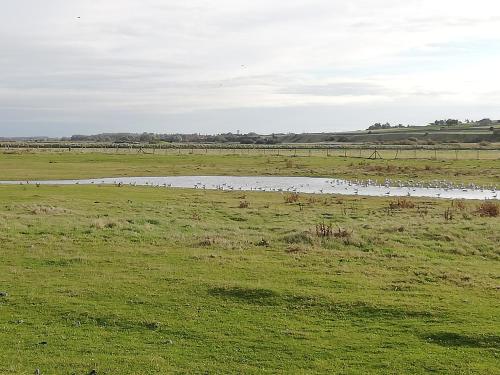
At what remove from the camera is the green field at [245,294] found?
12.2m

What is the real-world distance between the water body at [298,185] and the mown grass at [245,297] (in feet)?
77.9

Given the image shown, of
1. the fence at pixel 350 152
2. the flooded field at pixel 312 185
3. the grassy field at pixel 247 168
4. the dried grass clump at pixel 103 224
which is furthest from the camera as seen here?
the fence at pixel 350 152

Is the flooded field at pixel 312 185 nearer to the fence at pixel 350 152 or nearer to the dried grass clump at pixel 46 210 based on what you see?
the dried grass clump at pixel 46 210

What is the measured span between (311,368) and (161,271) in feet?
28.5

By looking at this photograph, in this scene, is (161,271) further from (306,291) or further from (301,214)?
(301,214)

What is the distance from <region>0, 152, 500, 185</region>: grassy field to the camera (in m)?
70.3

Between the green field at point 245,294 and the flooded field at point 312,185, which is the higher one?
the flooded field at point 312,185

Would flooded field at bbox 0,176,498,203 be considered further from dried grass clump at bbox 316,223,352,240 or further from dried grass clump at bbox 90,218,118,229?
dried grass clump at bbox 90,218,118,229

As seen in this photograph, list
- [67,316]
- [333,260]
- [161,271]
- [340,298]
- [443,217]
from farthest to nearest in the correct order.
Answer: [443,217]
[333,260]
[161,271]
[340,298]
[67,316]

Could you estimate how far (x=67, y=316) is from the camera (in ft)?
48.1

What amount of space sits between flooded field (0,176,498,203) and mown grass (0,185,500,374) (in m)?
24.2

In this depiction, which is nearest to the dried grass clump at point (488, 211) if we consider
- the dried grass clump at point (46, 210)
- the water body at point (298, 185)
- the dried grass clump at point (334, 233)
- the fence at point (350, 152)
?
the dried grass clump at point (334, 233)

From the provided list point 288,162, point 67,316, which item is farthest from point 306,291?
point 288,162

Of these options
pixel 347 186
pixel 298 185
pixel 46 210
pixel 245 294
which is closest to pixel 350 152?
pixel 298 185
